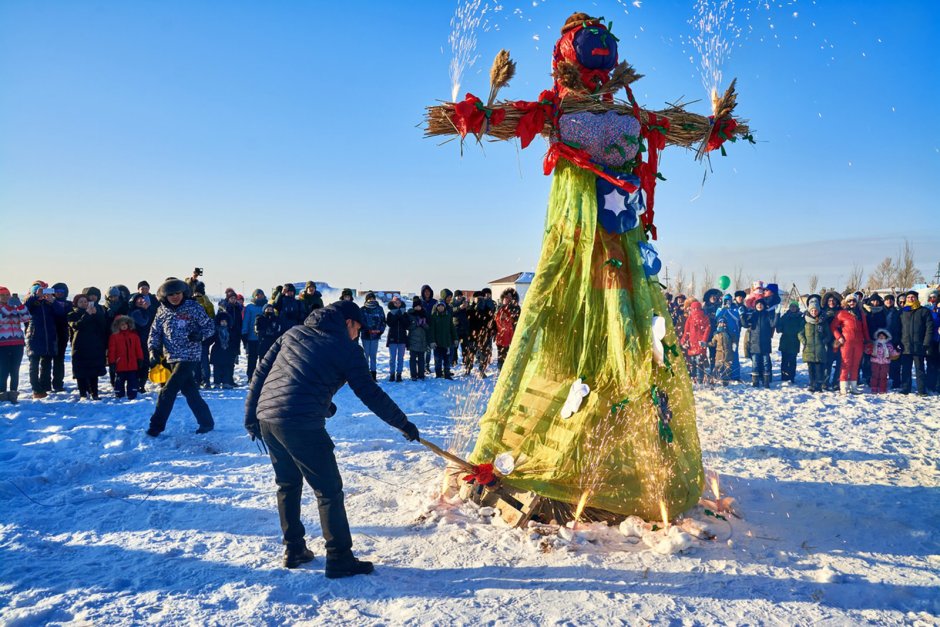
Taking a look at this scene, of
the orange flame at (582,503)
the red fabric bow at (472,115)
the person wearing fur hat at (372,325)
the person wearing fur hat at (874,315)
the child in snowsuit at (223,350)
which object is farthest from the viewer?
the person wearing fur hat at (372,325)

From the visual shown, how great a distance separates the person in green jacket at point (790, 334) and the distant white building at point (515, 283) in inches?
641

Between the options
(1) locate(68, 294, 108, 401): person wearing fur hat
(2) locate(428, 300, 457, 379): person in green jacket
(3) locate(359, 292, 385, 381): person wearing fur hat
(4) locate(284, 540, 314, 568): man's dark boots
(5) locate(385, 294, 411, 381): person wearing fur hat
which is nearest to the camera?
(4) locate(284, 540, 314, 568): man's dark boots

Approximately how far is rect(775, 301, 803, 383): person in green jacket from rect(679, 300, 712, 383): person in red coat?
1.35m

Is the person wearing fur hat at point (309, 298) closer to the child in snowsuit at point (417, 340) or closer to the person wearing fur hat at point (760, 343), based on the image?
the child in snowsuit at point (417, 340)

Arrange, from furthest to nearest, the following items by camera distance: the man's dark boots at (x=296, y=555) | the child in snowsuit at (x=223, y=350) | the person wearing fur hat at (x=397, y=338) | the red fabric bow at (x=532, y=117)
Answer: the person wearing fur hat at (x=397, y=338), the child in snowsuit at (x=223, y=350), the red fabric bow at (x=532, y=117), the man's dark boots at (x=296, y=555)

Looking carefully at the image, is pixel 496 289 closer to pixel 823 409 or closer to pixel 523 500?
pixel 823 409

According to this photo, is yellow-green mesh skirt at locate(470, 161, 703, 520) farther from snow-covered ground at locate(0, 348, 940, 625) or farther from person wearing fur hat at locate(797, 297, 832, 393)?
person wearing fur hat at locate(797, 297, 832, 393)

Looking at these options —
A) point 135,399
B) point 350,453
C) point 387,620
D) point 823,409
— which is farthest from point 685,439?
point 135,399

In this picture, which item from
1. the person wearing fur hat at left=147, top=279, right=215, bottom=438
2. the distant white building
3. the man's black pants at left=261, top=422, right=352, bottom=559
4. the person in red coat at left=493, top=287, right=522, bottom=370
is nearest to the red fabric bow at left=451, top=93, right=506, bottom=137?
the man's black pants at left=261, top=422, right=352, bottom=559

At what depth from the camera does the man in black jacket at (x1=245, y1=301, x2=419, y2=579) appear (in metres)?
3.28

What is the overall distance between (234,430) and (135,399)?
2.61 meters

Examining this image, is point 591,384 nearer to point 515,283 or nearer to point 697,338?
point 697,338

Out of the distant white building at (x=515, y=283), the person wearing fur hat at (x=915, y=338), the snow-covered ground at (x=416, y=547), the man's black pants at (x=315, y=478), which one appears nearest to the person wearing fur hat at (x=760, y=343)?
the person wearing fur hat at (x=915, y=338)

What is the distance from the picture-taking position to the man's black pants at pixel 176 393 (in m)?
6.09
